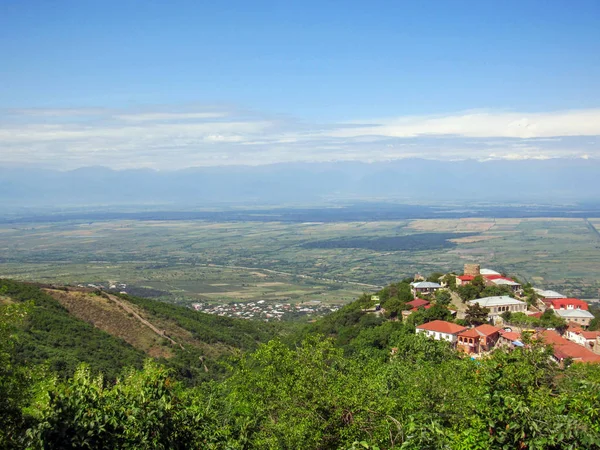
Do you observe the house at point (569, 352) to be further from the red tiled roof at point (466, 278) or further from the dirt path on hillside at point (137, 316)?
the dirt path on hillside at point (137, 316)

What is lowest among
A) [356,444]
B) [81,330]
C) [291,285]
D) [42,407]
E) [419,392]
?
[291,285]

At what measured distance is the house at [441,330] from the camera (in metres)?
36.8

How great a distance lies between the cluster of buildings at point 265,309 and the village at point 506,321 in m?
28.8

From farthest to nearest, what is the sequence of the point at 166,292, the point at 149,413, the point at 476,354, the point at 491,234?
the point at 491,234
the point at 166,292
the point at 476,354
the point at 149,413

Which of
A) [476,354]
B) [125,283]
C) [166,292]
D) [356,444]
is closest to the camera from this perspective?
[356,444]

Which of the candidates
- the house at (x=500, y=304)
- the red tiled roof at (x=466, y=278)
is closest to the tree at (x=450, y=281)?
the red tiled roof at (x=466, y=278)

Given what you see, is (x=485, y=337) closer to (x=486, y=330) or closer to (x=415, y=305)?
(x=486, y=330)

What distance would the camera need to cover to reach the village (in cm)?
3447

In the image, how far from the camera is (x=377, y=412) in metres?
13.8

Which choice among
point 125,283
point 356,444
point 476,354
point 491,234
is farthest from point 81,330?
point 491,234

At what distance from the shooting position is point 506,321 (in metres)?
40.6

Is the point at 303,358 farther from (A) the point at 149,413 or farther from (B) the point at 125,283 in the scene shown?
(B) the point at 125,283

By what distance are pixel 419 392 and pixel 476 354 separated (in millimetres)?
20027

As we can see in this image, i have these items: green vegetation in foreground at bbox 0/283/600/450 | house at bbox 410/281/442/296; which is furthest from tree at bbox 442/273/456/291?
green vegetation in foreground at bbox 0/283/600/450
